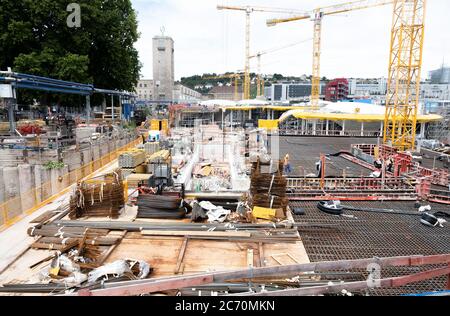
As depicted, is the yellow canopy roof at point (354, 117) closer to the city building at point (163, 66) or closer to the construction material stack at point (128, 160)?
the construction material stack at point (128, 160)

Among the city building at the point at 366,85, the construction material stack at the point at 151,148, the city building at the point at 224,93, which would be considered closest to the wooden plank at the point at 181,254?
the construction material stack at the point at 151,148

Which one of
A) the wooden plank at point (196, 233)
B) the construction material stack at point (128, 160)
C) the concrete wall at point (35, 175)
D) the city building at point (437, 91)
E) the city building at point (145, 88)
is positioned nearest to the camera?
the wooden plank at point (196, 233)

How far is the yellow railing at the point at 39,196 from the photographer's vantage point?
10372 mm

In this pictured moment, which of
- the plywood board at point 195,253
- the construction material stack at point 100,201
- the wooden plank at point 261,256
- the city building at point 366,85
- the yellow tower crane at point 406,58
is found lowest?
the plywood board at point 195,253

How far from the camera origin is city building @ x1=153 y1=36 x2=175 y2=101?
314ft

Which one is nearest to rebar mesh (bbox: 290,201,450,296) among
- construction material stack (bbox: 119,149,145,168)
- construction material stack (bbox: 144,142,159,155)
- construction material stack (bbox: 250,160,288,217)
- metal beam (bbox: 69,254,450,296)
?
construction material stack (bbox: 250,160,288,217)

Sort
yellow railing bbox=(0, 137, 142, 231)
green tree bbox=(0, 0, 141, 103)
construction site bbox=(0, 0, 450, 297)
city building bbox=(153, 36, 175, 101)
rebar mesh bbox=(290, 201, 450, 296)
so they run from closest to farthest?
construction site bbox=(0, 0, 450, 297) < rebar mesh bbox=(290, 201, 450, 296) < yellow railing bbox=(0, 137, 142, 231) < green tree bbox=(0, 0, 141, 103) < city building bbox=(153, 36, 175, 101)

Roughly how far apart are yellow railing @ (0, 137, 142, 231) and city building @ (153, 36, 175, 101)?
79.7 metres

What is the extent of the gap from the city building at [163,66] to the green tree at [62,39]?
63.4 meters

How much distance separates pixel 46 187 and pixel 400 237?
13.8m

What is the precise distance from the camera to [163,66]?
96438 millimetres

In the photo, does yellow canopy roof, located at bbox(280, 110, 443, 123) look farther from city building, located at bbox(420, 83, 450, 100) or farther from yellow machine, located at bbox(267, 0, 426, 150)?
city building, located at bbox(420, 83, 450, 100)

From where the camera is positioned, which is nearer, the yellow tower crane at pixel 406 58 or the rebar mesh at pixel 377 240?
the rebar mesh at pixel 377 240
